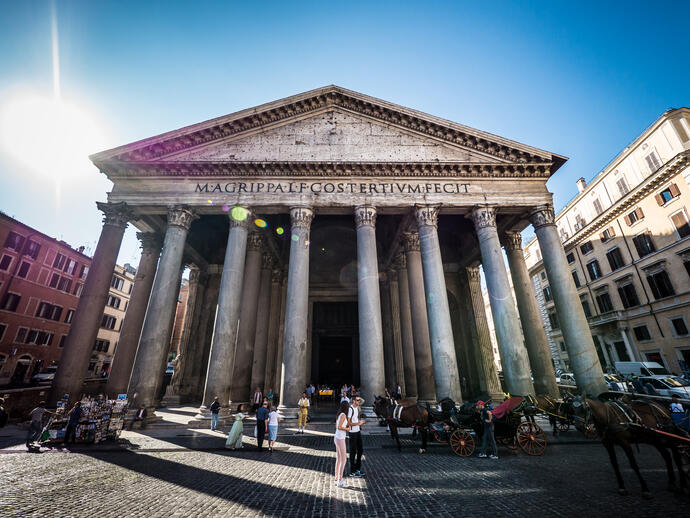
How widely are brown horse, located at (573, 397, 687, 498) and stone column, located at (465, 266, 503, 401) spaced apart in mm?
11719

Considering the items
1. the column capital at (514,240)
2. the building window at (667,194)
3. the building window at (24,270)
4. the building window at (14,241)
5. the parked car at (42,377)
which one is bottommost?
the parked car at (42,377)

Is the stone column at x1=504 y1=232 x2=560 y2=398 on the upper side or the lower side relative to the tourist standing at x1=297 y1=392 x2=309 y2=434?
upper

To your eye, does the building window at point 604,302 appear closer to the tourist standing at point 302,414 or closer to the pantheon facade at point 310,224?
the pantheon facade at point 310,224

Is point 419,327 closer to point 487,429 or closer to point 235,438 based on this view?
point 487,429

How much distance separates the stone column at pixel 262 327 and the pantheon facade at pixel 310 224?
0.07 m

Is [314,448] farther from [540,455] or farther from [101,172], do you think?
[101,172]

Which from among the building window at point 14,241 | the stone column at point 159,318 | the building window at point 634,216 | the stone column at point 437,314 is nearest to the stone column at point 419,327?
the stone column at point 437,314

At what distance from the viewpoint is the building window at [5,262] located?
2334 cm

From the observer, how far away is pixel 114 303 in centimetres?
3522

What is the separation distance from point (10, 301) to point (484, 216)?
3586cm

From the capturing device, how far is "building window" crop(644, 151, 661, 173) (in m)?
22.2

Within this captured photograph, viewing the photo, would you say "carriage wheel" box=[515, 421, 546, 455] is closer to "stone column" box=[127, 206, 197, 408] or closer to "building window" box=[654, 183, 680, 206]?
"stone column" box=[127, 206, 197, 408]

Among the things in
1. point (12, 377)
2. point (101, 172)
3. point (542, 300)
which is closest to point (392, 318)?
point (101, 172)

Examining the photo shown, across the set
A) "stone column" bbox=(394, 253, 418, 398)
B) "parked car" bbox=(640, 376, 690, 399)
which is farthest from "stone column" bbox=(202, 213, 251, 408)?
"parked car" bbox=(640, 376, 690, 399)
